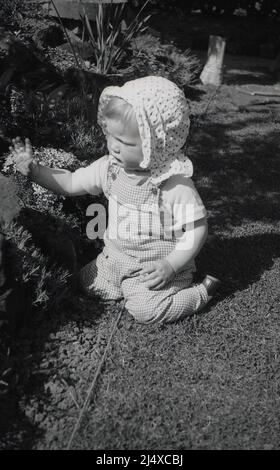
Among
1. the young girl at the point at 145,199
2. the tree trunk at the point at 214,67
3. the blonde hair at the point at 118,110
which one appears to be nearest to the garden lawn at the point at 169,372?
the young girl at the point at 145,199

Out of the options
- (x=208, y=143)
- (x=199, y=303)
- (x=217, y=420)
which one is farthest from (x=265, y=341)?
(x=208, y=143)

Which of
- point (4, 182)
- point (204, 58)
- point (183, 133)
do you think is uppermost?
point (183, 133)

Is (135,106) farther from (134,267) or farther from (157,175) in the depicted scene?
(134,267)

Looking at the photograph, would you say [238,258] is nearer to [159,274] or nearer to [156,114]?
[159,274]

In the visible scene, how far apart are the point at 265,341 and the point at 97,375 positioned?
1.03 m

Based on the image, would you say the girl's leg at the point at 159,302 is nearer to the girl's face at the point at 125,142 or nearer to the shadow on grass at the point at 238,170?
the girl's face at the point at 125,142

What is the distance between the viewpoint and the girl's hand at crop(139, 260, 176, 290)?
3.05 metres

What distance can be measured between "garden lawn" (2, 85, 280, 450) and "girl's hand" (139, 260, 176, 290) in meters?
0.30

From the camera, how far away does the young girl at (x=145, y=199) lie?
2.75 metres

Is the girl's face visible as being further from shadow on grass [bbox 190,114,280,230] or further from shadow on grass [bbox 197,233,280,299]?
shadow on grass [bbox 190,114,280,230]

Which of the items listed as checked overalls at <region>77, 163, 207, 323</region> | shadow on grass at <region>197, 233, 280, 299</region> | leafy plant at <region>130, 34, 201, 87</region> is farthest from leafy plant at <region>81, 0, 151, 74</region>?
checked overalls at <region>77, 163, 207, 323</region>

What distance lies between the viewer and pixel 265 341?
10.5ft

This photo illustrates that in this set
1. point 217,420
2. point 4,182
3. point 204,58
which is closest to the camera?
point 217,420

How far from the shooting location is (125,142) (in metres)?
2.81
